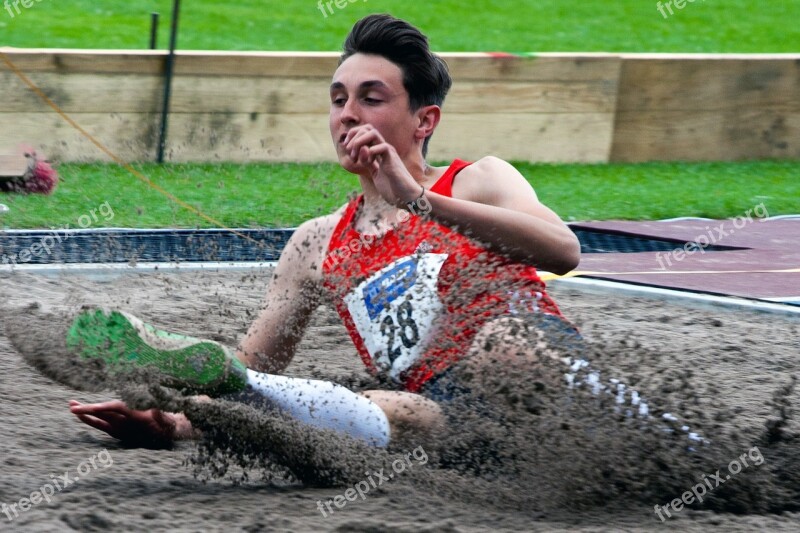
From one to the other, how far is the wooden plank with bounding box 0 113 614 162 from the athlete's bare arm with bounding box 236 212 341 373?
18.9 ft

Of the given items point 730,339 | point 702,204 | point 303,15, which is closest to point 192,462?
point 730,339

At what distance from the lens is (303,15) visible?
16062mm

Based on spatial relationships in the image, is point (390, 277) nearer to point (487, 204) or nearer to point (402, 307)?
point (402, 307)

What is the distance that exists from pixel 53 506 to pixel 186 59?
23.6 ft

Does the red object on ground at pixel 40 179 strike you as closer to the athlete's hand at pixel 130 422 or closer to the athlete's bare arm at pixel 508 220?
the athlete's hand at pixel 130 422

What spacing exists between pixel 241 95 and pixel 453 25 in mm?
6612

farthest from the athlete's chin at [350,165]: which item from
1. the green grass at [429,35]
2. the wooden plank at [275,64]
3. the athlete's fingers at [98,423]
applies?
the wooden plank at [275,64]

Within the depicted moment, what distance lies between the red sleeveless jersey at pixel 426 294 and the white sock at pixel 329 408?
23 cm

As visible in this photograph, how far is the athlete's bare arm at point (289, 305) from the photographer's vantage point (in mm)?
3830

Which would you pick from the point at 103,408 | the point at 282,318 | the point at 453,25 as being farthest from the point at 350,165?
the point at 453,25

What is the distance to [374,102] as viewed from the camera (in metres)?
3.56

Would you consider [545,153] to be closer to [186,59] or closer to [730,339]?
[186,59]

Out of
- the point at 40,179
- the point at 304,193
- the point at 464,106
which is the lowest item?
the point at 40,179

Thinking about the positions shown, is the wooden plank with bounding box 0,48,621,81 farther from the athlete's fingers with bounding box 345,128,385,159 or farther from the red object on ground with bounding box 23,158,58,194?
the athlete's fingers with bounding box 345,128,385,159
